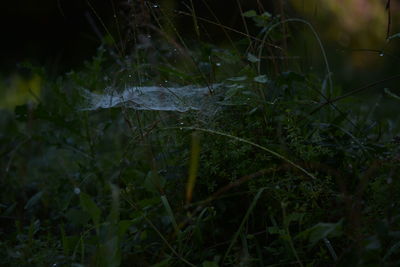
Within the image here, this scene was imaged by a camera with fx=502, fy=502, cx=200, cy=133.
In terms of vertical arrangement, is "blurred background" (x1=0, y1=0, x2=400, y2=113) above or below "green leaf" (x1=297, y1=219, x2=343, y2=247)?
below

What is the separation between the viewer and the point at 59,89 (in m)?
2.14

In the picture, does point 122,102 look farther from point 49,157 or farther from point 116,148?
point 49,157

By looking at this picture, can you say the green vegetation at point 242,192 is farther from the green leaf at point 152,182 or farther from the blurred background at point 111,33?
the blurred background at point 111,33

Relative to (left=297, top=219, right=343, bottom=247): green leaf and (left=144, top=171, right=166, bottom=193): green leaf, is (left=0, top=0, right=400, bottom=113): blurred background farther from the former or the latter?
(left=297, top=219, right=343, bottom=247): green leaf

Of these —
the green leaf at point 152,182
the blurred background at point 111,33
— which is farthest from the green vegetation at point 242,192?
the blurred background at point 111,33

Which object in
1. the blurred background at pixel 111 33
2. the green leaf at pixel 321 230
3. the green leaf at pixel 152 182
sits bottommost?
the blurred background at pixel 111 33

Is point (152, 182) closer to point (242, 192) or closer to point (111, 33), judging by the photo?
point (242, 192)

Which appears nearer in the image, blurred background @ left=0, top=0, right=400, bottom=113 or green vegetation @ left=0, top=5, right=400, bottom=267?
green vegetation @ left=0, top=5, right=400, bottom=267

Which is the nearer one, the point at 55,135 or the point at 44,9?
the point at 55,135

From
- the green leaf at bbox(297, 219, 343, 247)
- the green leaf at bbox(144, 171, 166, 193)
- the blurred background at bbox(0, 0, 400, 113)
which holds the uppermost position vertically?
the green leaf at bbox(297, 219, 343, 247)

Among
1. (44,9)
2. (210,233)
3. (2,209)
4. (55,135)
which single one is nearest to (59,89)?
(55,135)

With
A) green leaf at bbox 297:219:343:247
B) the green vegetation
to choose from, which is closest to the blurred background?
the green vegetation

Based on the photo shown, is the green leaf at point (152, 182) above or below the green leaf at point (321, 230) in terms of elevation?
below

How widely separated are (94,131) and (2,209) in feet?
1.65
